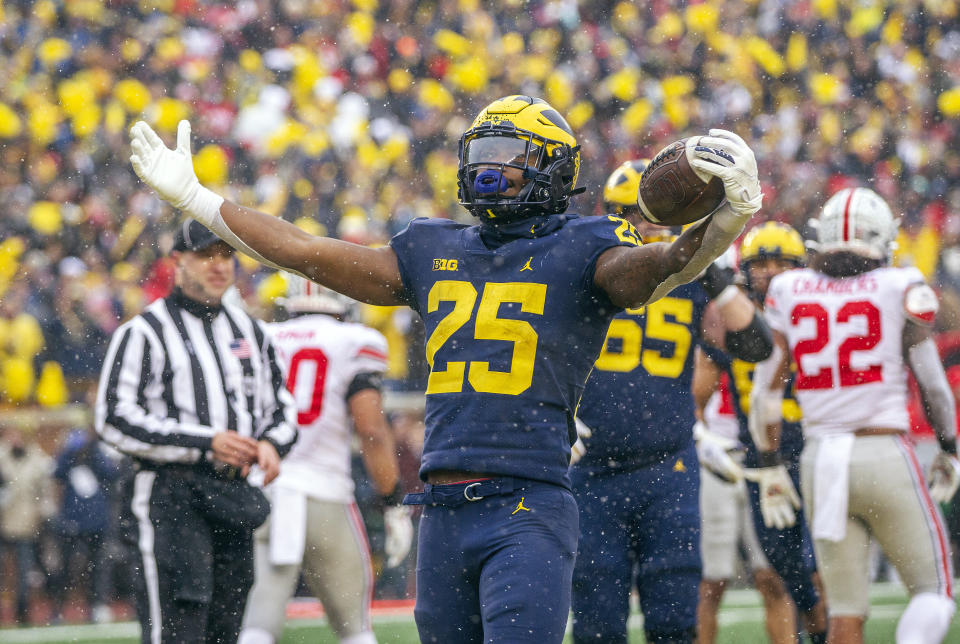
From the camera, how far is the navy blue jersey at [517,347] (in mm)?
2717

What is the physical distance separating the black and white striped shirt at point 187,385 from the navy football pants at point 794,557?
7.27ft

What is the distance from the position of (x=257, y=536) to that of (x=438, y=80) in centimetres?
873

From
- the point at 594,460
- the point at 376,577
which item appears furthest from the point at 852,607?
the point at 376,577

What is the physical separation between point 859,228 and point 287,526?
2.45m

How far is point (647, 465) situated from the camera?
4.21 m

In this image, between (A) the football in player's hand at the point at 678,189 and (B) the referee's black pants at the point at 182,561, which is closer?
(A) the football in player's hand at the point at 678,189

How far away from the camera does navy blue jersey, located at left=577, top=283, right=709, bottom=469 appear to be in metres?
4.20

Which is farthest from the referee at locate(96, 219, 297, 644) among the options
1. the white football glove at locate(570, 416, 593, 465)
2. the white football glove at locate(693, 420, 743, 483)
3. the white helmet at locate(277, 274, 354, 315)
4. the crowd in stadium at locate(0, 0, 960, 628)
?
the crowd in stadium at locate(0, 0, 960, 628)

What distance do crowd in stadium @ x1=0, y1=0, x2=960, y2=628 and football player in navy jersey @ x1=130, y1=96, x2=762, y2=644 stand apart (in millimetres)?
6973

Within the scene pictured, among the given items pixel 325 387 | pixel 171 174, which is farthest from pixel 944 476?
pixel 171 174

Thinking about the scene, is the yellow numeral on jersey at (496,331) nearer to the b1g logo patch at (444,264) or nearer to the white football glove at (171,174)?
the b1g logo patch at (444,264)

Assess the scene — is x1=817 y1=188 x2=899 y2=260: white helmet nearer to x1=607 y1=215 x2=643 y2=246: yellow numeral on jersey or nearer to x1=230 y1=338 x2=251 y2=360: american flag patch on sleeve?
x1=607 y1=215 x2=643 y2=246: yellow numeral on jersey

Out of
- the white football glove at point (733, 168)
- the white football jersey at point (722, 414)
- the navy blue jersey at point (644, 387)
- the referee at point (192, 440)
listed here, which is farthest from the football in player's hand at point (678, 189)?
the white football jersey at point (722, 414)

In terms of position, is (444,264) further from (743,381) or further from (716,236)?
(743,381)
